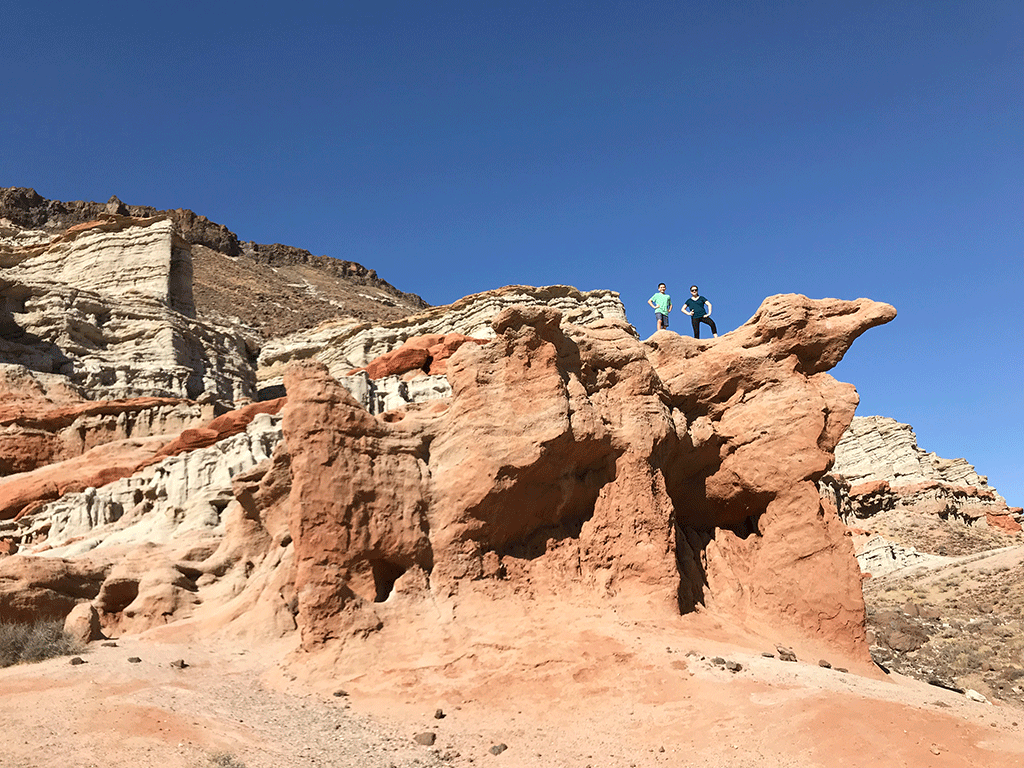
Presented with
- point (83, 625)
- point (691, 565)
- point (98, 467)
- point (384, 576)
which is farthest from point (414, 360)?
point (384, 576)

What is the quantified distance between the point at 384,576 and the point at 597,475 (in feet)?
10.6

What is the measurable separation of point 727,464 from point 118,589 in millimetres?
9685

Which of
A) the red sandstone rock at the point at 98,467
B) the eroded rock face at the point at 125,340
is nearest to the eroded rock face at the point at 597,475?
the red sandstone rock at the point at 98,467

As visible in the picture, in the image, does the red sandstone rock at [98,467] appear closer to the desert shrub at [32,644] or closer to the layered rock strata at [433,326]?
the desert shrub at [32,644]

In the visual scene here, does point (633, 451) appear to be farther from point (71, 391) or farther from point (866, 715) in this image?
point (71, 391)

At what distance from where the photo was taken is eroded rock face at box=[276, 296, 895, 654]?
9.90 meters

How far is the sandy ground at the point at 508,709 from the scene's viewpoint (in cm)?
679

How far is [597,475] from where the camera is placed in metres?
11.3

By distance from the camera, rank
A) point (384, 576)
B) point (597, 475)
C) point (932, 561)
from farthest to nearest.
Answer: point (932, 561)
point (597, 475)
point (384, 576)

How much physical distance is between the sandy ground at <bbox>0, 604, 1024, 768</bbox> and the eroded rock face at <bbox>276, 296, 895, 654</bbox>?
830mm

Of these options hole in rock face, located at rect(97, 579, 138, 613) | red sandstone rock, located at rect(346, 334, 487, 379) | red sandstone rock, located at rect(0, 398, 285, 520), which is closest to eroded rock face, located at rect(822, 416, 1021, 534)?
red sandstone rock, located at rect(346, 334, 487, 379)

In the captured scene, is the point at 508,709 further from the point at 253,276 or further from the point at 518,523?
the point at 253,276

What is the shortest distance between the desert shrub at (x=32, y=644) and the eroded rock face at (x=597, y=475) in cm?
324

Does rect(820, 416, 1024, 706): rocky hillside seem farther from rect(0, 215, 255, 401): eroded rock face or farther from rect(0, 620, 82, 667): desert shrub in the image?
rect(0, 215, 255, 401): eroded rock face
